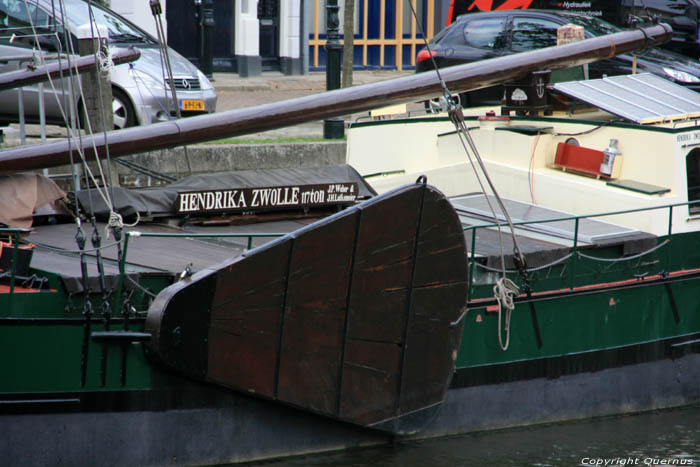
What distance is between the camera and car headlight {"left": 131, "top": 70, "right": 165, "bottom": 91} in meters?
14.3

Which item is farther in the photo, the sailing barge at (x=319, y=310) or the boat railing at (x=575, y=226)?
the boat railing at (x=575, y=226)

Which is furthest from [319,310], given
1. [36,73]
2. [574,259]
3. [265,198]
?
[36,73]

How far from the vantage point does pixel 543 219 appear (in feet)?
34.9

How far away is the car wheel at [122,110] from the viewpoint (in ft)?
46.7

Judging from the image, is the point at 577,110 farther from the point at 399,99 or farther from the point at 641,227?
the point at 399,99

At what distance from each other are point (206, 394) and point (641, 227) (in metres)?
4.69

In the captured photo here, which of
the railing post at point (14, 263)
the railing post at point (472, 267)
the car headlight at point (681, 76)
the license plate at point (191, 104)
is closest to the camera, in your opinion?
the railing post at point (14, 263)

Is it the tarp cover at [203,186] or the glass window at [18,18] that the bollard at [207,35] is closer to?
the glass window at [18,18]

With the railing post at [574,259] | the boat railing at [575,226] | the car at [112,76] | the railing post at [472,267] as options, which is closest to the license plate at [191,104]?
the car at [112,76]

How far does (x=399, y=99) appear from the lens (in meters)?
10.1

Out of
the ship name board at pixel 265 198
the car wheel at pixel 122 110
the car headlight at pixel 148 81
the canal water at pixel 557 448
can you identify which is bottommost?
the canal water at pixel 557 448

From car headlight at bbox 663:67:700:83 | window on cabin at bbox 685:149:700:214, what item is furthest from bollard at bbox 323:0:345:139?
window on cabin at bbox 685:149:700:214

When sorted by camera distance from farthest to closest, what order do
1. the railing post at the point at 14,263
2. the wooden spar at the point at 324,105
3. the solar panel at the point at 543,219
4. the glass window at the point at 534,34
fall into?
the glass window at the point at 534,34 → the solar panel at the point at 543,219 → the wooden spar at the point at 324,105 → the railing post at the point at 14,263

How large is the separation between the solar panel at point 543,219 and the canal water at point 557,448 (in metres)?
1.86
